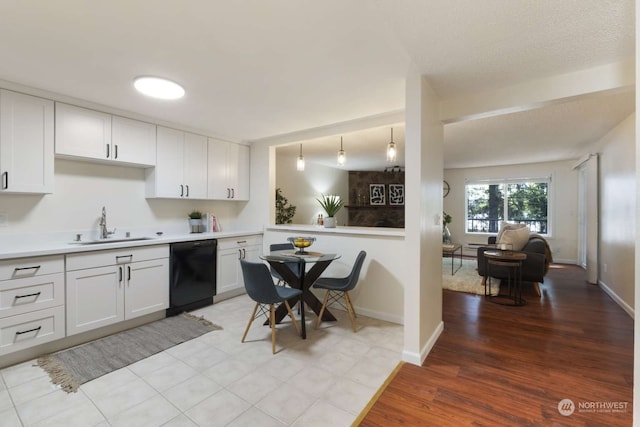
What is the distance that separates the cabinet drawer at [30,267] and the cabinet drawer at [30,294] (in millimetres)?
35

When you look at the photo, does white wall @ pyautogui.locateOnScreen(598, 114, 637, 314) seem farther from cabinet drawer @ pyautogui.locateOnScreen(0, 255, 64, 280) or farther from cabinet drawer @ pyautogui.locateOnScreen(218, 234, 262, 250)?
cabinet drawer @ pyautogui.locateOnScreen(0, 255, 64, 280)

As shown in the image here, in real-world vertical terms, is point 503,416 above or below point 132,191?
below

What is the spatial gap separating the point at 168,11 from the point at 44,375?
2715 mm

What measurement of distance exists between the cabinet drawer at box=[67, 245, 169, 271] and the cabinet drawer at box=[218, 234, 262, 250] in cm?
72

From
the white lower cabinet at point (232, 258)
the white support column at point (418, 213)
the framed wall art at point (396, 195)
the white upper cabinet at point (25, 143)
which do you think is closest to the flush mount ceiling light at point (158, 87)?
the white upper cabinet at point (25, 143)

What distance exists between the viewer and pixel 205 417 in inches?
66.8

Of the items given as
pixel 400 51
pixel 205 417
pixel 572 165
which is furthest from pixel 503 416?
pixel 572 165

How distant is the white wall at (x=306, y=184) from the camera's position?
223 inches

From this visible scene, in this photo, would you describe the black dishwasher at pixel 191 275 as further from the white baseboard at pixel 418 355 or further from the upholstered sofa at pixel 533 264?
the upholstered sofa at pixel 533 264

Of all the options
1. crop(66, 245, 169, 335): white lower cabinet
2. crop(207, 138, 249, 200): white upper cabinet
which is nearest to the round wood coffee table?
crop(207, 138, 249, 200): white upper cabinet

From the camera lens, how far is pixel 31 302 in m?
2.30

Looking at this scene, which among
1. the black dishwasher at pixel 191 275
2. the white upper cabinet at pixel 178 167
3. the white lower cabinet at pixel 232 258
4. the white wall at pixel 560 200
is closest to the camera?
the black dishwasher at pixel 191 275

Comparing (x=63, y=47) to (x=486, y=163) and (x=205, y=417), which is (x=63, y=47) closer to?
(x=205, y=417)

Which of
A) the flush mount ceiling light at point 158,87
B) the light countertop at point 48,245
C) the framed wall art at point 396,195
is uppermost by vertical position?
the flush mount ceiling light at point 158,87
